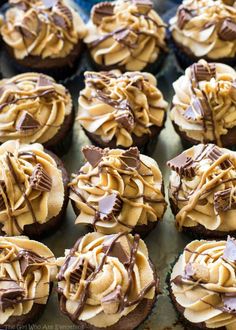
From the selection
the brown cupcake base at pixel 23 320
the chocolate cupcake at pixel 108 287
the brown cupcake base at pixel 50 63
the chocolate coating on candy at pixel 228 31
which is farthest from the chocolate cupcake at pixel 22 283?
the chocolate coating on candy at pixel 228 31

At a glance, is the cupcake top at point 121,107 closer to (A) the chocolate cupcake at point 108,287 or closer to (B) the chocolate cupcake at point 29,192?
(B) the chocolate cupcake at point 29,192

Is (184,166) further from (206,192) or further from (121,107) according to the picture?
(121,107)

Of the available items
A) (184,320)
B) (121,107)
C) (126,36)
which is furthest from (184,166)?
(126,36)

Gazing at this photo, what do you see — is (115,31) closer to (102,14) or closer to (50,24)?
(102,14)

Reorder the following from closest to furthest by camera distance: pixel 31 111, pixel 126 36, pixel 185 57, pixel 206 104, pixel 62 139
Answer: pixel 206 104 → pixel 31 111 → pixel 62 139 → pixel 126 36 → pixel 185 57

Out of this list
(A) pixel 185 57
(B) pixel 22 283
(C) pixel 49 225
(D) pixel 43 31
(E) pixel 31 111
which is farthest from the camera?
(A) pixel 185 57

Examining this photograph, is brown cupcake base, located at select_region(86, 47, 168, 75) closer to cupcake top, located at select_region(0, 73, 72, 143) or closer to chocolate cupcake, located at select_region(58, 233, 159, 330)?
cupcake top, located at select_region(0, 73, 72, 143)

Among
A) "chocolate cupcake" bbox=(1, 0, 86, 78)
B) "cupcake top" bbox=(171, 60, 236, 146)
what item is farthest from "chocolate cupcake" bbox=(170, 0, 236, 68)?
"chocolate cupcake" bbox=(1, 0, 86, 78)
